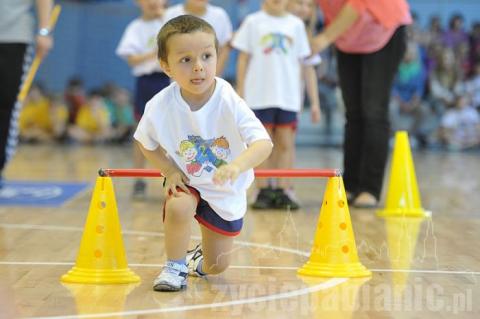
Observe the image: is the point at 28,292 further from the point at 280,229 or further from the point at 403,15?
the point at 403,15

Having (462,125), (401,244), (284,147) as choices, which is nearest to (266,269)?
(401,244)

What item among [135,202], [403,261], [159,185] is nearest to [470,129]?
[159,185]

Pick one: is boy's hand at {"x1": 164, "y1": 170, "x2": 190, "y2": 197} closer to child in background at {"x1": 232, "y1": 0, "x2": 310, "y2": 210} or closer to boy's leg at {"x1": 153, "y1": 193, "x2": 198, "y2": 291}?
boy's leg at {"x1": 153, "y1": 193, "x2": 198, "y2": 291}

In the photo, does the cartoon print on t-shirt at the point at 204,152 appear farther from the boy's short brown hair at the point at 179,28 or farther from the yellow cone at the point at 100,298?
the yellow cone at the point at 100,298

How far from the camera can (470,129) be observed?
13.1m

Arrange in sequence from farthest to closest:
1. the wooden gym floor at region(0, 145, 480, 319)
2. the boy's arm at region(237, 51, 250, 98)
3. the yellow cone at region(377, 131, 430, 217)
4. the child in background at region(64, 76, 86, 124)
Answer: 1. the child in background at region(64, 76, 86, 124)
2. the boy's arm at region(237, 51, 250, 98)
3. the yellow cone at region(377, 131, 430, 217)
4. the wooden gym floor at region(0, 145, 480, 319)

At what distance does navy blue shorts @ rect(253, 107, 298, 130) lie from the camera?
6160mm

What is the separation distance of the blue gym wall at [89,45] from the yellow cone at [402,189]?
30.5 feet

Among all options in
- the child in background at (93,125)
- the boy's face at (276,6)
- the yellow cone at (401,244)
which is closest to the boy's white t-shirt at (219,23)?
the boy's face at (276,6)

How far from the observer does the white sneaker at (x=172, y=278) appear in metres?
3.34

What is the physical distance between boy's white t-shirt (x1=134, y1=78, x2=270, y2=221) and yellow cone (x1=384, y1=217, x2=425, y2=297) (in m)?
0.72

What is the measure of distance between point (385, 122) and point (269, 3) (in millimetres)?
1113

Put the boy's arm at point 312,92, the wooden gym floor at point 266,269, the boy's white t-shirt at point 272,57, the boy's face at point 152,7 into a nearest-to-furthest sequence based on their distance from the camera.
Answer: the wooden gym floor at point 266,269
the boy's white t-shirt at point 272,57
the boy's arm at point 312,92
the boy's face at point 152,7

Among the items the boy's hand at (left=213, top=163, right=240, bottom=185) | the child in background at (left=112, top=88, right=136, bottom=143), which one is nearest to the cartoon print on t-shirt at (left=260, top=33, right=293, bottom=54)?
the boy's hand at (left=213, top=163, right=240, bottom=185)
